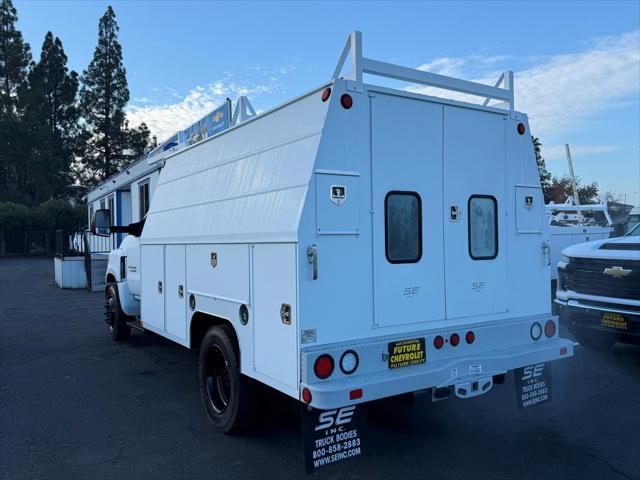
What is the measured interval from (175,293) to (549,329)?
3621mm

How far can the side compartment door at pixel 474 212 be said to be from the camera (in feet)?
13.9

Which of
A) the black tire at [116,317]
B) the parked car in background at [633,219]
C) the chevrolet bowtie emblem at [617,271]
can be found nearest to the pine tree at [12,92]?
the black tire at [116,317]

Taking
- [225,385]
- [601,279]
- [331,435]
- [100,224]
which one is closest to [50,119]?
[100,224]

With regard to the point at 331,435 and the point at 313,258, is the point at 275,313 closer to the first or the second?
the point at 313,258

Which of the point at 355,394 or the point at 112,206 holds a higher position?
the point at 112,206

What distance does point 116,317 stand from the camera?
338 inches

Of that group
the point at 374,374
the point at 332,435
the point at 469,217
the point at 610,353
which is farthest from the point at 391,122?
the point at 610,353

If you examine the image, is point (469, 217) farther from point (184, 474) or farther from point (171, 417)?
point (171, 417)

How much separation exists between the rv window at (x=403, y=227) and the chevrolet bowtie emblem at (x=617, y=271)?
146 inches

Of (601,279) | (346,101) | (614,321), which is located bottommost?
(614,321)

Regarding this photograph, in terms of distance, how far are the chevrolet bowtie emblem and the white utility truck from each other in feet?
7.34

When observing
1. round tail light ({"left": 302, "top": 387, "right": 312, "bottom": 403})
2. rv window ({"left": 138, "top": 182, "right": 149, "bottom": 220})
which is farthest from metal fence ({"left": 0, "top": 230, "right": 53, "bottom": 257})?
round tail light ({"left": 302, "top": 387, "right": 312, "bottom": 403})

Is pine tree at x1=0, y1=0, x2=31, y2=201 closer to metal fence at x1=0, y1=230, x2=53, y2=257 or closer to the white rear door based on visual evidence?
metal fence at x1=0, y1=230, x2=53, y2=257

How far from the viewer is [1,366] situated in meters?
7.50
